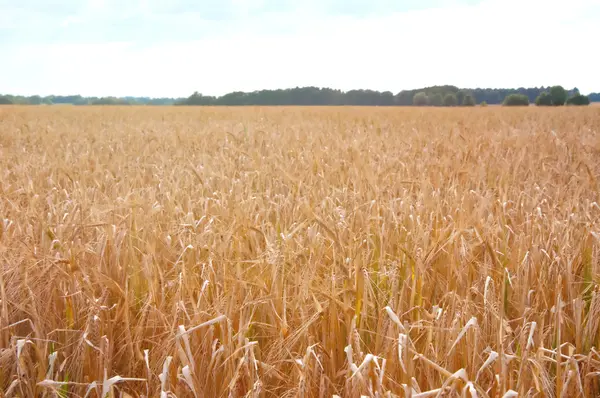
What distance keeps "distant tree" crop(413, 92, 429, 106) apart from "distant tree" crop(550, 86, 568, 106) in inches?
452

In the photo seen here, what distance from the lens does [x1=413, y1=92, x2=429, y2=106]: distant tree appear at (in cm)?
5081

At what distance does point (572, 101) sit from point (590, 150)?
4795 cm

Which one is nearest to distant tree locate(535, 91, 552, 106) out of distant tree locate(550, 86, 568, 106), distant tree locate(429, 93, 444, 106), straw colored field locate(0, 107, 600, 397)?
distant tree locate(550, 86, 568, 106)

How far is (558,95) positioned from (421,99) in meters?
12.6

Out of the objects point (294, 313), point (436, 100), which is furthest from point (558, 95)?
point (294, 313)

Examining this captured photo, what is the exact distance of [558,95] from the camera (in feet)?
156

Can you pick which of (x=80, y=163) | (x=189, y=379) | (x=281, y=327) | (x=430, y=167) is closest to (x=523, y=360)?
(x=281, y=327)

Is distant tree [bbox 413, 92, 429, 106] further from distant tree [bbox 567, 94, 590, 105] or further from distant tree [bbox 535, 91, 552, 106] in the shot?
distant tree [bbox 567, 94, 590, 105]

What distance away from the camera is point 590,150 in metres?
5.45

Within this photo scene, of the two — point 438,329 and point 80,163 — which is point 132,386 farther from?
point 80,163

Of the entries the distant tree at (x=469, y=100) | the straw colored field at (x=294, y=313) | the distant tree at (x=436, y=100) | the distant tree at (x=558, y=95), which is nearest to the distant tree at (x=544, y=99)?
the distant tree at (x=558, y=95)

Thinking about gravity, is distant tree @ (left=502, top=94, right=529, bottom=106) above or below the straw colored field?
above

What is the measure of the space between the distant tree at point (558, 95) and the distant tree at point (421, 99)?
11.5 m

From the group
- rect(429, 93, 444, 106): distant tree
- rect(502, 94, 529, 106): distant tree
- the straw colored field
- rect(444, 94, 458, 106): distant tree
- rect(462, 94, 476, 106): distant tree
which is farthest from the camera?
rect(429, 93, 444, 106): distant tree
